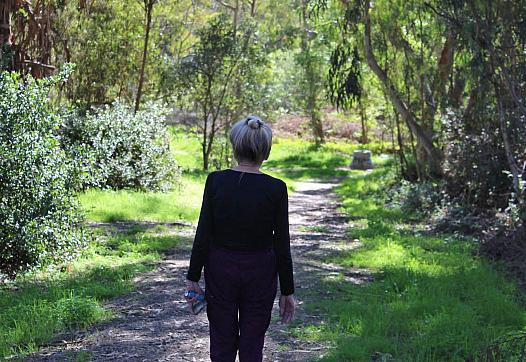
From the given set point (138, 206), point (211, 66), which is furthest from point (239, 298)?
point (211, 66)

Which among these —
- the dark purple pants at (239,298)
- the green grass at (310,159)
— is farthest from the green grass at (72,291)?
the green grass at (310,159)

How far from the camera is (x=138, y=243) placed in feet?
34.3

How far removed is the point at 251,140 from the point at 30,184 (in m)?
5.29

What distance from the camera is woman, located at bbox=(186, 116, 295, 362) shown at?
12.8ft

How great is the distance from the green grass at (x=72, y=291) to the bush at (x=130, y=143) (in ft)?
16.6

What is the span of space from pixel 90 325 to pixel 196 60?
16945mm

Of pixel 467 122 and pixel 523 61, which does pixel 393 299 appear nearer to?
pixel 523 61

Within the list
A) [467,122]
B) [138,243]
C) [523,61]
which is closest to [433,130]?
[467,122]

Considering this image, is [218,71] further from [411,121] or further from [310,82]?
[310,82]

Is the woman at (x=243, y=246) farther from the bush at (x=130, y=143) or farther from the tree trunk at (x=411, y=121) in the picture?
the tree trunk at (x=411, y=121)

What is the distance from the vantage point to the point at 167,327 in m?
6.37

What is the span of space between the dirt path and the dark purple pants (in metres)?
1.58

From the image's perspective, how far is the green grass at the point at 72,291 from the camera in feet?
19.7

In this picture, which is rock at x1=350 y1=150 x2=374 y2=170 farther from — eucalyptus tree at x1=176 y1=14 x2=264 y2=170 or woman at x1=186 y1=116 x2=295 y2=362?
woman at x1=186 y1=116 x2=295 y2=362
